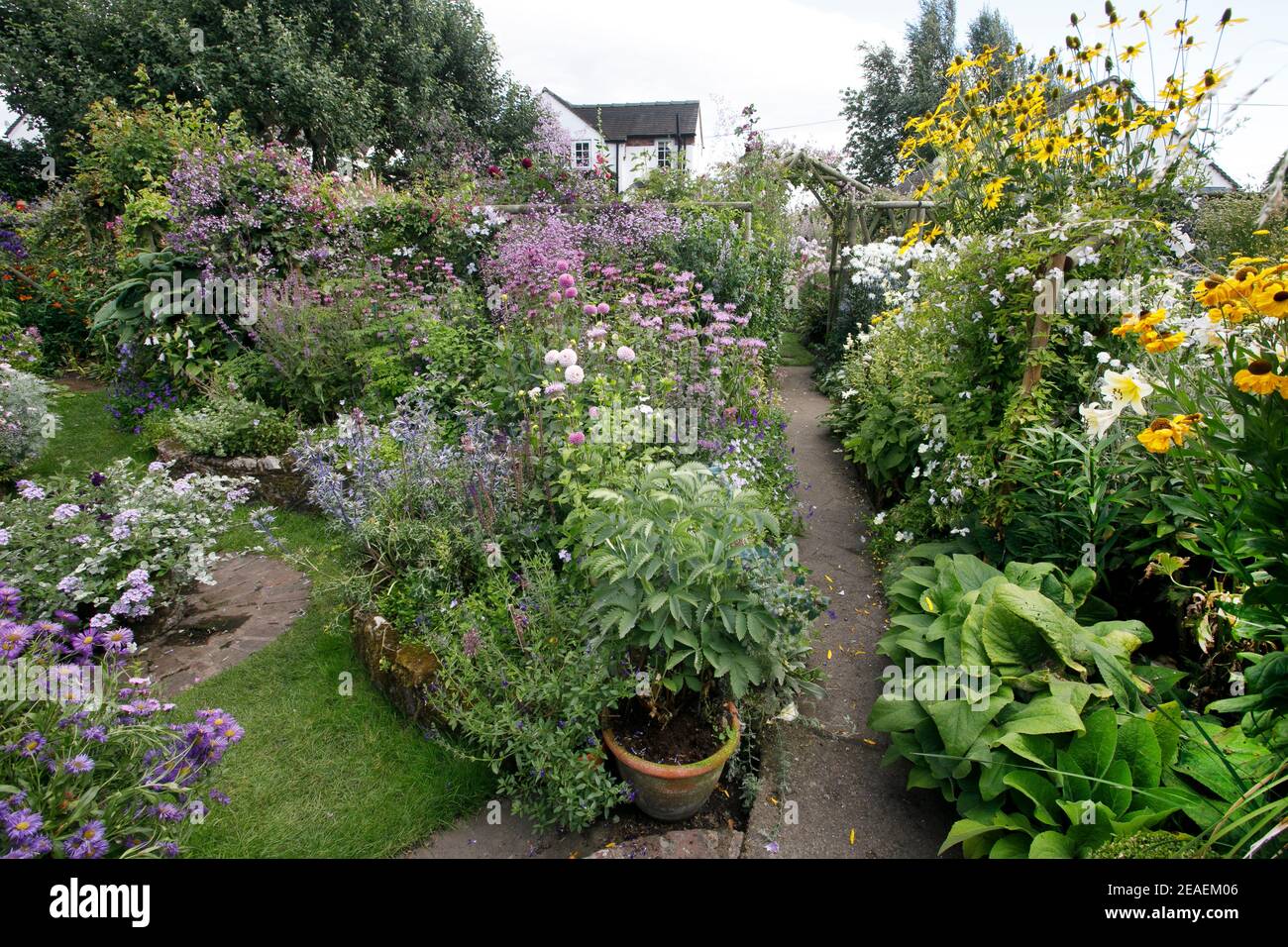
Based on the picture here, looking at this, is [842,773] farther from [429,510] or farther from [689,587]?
[429,510]

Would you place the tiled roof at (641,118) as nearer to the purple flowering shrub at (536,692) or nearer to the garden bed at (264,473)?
the garden bed at (264,473)

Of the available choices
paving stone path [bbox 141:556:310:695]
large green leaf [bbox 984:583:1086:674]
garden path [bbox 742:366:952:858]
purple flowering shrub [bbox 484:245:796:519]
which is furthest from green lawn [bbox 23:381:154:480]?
large green leaf [bbox 984:583:1086:674]

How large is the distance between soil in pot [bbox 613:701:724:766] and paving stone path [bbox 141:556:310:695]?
209cm

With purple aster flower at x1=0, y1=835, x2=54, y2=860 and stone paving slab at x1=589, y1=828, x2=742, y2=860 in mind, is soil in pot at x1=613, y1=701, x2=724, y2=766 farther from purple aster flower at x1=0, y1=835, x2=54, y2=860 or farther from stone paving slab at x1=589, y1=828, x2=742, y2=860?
purple aster flower at x1=0, y1=835, x2=54, y2=860

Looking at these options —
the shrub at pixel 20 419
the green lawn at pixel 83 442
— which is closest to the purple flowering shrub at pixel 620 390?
the green lawn at pixel 83 442

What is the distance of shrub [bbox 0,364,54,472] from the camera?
471cm

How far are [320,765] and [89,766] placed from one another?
3.43 ft

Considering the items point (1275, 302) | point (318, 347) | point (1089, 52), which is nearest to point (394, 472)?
point (318, 347)

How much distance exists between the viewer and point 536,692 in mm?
2320

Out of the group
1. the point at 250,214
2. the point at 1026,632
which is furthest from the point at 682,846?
the point at 250,214
